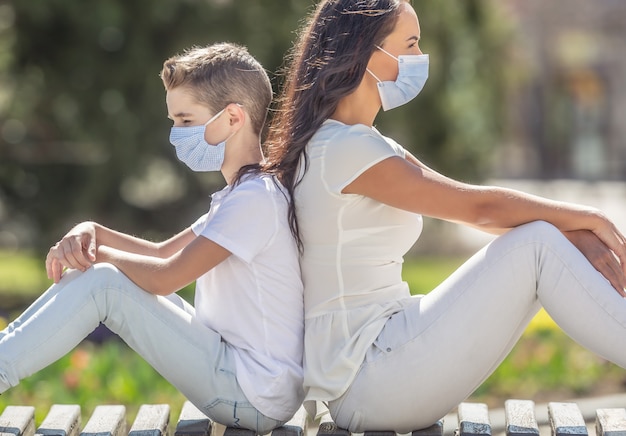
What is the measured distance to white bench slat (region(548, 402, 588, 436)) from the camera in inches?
117

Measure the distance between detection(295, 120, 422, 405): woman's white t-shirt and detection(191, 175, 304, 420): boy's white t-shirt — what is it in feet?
0.18

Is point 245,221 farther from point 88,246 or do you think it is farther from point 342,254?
point 88,246

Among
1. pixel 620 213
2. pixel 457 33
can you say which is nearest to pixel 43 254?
pixel 457 33

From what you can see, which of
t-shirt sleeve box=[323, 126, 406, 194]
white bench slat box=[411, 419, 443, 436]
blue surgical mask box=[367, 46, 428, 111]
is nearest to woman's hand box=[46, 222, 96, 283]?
t-shirt sleeve box=[323, 126, 406, 194]

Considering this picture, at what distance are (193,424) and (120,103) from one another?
19.7ft

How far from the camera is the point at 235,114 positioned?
118 inches

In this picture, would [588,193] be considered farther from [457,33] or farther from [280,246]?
[280,246]

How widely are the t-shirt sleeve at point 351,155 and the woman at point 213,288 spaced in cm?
16

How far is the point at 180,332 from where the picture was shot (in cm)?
289

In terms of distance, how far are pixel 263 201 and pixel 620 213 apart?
1531 centimetres

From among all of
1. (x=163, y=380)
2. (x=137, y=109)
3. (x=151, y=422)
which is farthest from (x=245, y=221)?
(x=137, y=109)

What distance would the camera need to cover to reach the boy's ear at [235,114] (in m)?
2.99

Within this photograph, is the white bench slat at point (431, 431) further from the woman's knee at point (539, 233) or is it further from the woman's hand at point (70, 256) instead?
the woman's hand at point (70, 256)

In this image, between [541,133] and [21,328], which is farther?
[541,133]
